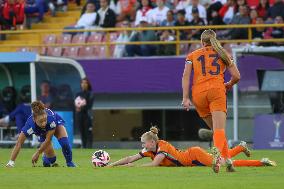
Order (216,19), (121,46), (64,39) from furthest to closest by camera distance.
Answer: (64,39)
(121,46)
(216,19)

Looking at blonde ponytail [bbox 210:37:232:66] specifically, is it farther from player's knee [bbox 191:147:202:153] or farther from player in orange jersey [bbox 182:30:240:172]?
player's knee [bbox 191:147:202:153]

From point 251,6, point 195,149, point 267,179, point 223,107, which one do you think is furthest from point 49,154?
point 251,6

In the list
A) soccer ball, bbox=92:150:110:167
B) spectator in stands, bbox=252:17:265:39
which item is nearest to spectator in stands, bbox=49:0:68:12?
spectator in stands, bbox=252:17:265:39

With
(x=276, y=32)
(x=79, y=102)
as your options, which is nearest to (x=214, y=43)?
(x=276, y=32)

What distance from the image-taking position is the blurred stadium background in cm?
2756

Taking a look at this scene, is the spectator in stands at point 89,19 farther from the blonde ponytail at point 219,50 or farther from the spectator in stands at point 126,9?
the blonde ponytail at point 219,50

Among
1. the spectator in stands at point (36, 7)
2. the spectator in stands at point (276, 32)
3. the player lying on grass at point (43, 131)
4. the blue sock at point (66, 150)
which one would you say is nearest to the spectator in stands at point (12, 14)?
the spectator in stands at point (36, 7)

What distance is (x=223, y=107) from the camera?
15414 millimetres

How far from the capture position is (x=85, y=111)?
28.1 m

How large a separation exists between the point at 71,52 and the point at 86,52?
53 centimetres

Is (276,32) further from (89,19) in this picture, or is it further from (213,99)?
(213,99)

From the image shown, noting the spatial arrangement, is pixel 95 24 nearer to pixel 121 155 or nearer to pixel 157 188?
pixel 121 155

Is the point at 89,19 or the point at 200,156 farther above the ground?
the point at 89,19

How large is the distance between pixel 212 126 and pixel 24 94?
14951mm
